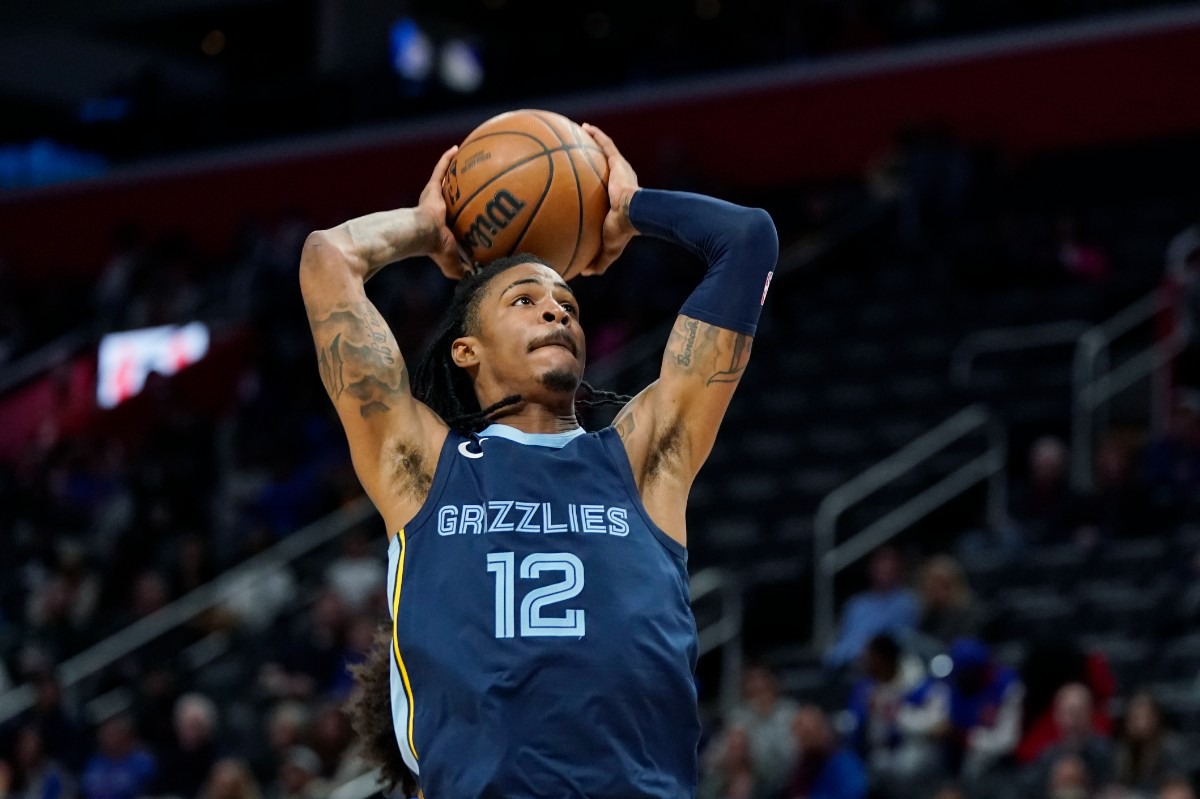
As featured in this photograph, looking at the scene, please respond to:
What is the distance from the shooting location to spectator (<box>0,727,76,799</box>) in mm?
11922

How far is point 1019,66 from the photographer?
16.5 meters

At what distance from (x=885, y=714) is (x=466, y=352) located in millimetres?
5886

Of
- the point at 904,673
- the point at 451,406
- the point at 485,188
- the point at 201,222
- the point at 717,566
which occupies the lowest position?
the point at 201,222

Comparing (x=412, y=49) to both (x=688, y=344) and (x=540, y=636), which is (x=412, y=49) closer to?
(x=688, y=344)

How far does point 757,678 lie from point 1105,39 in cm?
818

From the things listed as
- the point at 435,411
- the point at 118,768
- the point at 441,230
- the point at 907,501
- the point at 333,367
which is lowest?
the point at 118,768

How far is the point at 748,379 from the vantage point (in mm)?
14258

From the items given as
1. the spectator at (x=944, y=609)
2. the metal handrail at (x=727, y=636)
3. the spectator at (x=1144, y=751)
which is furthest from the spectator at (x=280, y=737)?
the spectator at (x=1144, y=751)

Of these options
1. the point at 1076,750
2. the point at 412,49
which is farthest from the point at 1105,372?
the point at 412,49

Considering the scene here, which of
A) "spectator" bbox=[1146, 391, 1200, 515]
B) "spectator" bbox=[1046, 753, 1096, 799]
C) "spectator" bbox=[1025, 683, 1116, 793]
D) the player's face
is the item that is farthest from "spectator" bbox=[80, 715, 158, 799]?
the player's face

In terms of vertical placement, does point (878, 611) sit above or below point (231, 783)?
above

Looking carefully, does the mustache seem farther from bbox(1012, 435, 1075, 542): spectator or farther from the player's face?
bbox(1012, 435, 1075, 542): spectator

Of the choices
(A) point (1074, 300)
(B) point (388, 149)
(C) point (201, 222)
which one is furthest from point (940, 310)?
(C) point (201, 222)

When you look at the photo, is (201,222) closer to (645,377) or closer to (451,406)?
(645,377)
